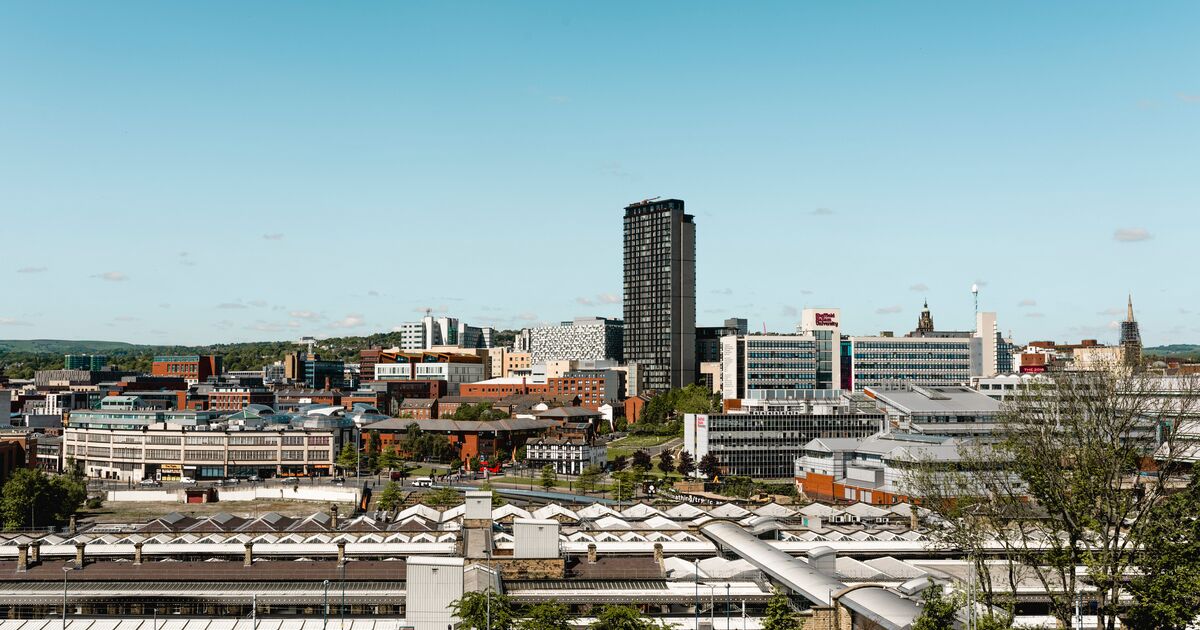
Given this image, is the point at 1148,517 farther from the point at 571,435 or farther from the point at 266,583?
the point at 571,435

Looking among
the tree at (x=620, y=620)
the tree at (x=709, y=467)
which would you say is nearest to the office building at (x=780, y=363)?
the tree at (x=709, y=467)

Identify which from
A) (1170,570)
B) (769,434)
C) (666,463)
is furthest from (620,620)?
(666,463)

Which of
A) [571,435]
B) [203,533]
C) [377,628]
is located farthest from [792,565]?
[571,435]

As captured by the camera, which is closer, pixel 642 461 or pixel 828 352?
pixel 642 461

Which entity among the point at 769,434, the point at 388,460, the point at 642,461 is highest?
the point at 769,434

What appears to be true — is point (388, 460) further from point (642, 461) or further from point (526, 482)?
point (642, 461)

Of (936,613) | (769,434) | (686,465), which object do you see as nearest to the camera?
(936,613)
